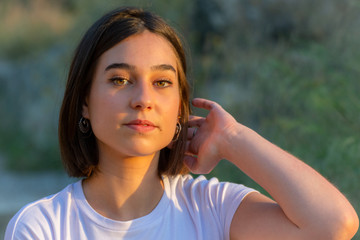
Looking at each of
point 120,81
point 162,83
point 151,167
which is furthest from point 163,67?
point 151,167

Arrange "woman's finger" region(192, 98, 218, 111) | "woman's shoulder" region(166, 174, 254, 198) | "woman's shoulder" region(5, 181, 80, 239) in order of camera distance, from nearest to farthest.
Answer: "woman's shoulder" region(5, 181, 80, 239) → "woman's shoulder" region(166, 174, 254, 198) → "woman's finger" region(192, 98, 218, 111)

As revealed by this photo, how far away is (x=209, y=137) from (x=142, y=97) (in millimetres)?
365

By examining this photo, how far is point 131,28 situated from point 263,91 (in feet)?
8.25

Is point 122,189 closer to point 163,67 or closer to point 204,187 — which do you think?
point 204,187

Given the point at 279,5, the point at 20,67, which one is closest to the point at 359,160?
the point at 279,5

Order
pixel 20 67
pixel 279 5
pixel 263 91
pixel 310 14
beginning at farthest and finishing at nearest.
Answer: pixel 20 67 → pixel 279 5 → pixel 310 14 → pixel 263 91

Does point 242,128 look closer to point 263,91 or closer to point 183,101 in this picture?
point 183,101

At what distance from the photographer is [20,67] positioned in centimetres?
878

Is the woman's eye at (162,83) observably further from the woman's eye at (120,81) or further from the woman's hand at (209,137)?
the woman's hand at (209,137)

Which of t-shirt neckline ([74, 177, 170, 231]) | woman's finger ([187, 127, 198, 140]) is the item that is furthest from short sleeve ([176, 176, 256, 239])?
woman's finger ([187, 127, 198, 140])

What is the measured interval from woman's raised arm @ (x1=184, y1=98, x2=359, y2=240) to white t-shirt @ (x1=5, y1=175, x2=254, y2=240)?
7cm

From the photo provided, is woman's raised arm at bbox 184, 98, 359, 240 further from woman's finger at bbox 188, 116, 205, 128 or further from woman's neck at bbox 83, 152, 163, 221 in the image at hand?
woman's neck at bbox 83, 152, 163, 221

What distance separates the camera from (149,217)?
1.97 m

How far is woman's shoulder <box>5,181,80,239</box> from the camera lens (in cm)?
181
